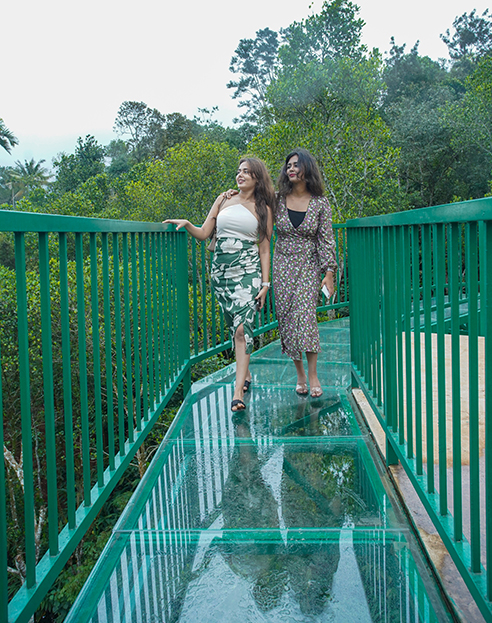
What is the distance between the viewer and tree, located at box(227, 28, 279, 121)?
36.8 metres

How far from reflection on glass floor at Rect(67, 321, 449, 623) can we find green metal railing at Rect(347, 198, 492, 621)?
21cm

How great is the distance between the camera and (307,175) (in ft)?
10.5

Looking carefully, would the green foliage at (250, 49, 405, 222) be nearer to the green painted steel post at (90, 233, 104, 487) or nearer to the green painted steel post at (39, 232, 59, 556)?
the green painted steel post at (90, 233, 104, 487)

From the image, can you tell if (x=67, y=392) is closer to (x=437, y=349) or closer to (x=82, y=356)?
(x=82, y=356)

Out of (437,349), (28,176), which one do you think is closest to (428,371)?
(437,349)

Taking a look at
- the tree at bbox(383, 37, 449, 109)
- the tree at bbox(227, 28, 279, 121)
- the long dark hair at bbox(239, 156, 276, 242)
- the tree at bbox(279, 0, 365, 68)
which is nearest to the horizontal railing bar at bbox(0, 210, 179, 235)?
the long dark hair at bbox(239, 156, 276, 242)

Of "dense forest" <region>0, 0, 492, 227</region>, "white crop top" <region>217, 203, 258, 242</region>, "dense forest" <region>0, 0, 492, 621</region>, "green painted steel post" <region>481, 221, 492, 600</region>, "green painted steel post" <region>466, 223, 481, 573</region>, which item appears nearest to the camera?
"green painted steel post" <region>481, 221, 492, 600</region>

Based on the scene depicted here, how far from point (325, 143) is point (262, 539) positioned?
12.7 metres

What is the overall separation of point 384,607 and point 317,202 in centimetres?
233

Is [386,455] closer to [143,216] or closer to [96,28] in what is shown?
[143,216]

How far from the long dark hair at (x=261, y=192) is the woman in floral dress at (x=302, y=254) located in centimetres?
10

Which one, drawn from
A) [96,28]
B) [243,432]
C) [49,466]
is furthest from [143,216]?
[96,28]

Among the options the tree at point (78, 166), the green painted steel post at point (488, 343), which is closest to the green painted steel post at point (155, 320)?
the green painted steel post at point (488, 343)

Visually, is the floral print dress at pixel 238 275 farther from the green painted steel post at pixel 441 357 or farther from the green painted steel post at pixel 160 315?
the green painted steel post at pixel 441 357
